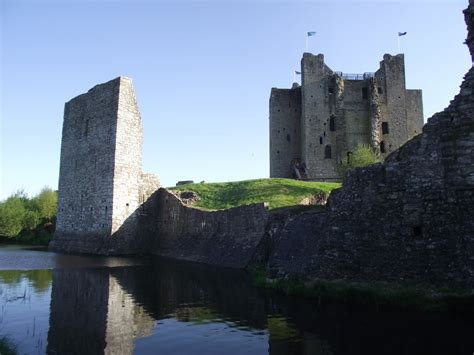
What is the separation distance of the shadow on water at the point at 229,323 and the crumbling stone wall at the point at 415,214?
1.50m

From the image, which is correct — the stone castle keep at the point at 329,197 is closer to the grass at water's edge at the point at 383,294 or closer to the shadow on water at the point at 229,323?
the grass at water's edge at the point at 383,294

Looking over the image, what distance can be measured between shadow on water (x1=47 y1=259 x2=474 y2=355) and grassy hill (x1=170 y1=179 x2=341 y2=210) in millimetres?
13650

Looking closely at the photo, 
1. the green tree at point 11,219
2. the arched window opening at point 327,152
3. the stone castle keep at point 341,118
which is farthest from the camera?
the arched window opening at point 327,152

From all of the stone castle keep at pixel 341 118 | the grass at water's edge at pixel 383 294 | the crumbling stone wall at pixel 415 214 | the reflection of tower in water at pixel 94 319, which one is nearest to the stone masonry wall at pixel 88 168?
the reflection of tower in water at pixel 94 319

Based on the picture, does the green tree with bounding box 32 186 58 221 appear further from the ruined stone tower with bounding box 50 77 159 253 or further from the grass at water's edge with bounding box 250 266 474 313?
the grass at water's edge with bounding box 250 266 474 313

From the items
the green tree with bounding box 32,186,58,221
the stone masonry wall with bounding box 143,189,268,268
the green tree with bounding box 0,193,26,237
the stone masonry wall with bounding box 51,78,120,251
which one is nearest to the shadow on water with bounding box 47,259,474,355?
the stone masonry wall with bounding box 143,189,268,268

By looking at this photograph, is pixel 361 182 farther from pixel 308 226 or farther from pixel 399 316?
pixel 399 316

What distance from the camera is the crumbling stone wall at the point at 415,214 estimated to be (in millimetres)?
10773

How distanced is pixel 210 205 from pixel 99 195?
7.85 metres

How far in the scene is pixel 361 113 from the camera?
4997 cm

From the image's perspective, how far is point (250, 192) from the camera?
30.8 metres

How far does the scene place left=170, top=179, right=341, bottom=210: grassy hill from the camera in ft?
92.8

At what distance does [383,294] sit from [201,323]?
492 cm

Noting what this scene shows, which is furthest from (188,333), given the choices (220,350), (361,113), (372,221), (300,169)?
(361,113)
